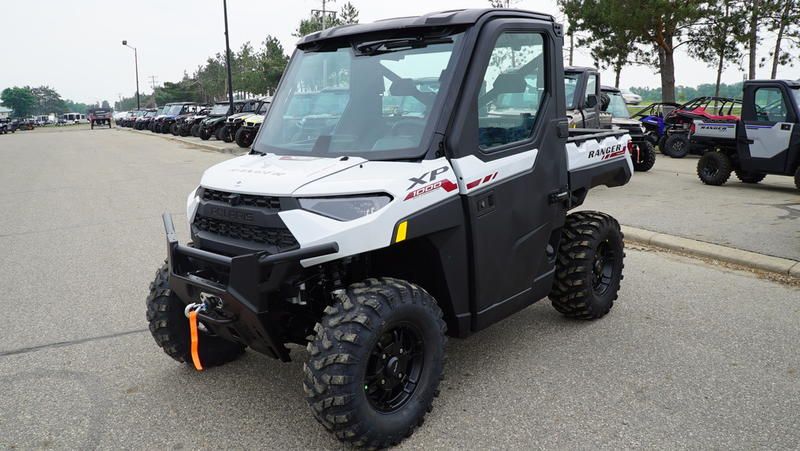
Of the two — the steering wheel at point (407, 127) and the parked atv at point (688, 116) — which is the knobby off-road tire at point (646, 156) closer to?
the parked atv at point (688, 116)

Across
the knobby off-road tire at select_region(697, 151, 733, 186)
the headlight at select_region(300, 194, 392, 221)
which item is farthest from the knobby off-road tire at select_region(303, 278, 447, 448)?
the knobby off-road tire at select_region(697, 151, 733, 186)

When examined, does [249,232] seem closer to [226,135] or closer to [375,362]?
[375,362]

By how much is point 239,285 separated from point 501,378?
1764 millimetres

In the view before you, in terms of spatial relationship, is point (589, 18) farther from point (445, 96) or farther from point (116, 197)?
point (445, 96)

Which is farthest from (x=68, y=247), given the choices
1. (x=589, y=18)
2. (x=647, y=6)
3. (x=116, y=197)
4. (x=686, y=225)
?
(x=589, y=18)

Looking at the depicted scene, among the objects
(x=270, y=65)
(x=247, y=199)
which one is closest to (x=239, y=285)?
(x=247, y=199)

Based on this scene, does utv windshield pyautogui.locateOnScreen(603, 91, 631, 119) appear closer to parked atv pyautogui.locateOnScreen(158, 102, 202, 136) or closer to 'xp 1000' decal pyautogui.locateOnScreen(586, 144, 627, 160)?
'xp 1000' decal pyautogui.locateOnScreen(586, 144, 627, 160)

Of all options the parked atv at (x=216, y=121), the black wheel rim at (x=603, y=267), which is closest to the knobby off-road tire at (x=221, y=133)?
the parked atv at (x=216, y=121)

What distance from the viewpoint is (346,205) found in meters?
2.95

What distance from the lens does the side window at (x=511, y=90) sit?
11.4 ft

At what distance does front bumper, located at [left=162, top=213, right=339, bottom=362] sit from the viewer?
2812mm

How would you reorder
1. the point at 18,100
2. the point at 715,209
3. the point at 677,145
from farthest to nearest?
the point at 18,100 → the point at 677,145 → the point at 715,209

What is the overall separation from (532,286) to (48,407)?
115 inches

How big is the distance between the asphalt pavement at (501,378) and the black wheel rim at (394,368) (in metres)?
0.22
